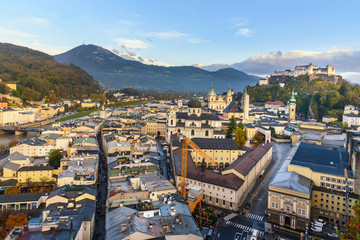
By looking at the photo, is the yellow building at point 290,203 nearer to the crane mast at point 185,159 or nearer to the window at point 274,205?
the window at point 274,205

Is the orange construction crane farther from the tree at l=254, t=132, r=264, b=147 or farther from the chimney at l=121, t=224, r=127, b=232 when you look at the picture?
the tree at l=254, t=132, r=264, b=147

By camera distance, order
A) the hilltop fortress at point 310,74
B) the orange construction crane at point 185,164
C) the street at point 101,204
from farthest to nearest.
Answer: the hilltop fortress at point 310,74, the orange construction crane at point 185,164, the street at point 101,204

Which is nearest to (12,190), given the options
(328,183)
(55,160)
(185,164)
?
(55,160)

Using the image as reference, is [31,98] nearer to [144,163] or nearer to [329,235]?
[144,163]

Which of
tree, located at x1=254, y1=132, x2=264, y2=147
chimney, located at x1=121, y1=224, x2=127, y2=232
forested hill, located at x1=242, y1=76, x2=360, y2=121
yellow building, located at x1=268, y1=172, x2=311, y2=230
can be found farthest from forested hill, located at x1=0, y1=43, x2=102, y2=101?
yellow building, located at x1=268, y1=172, x2=311, y2=230

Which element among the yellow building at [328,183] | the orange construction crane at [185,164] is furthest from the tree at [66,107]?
the yellow building at [328,183]

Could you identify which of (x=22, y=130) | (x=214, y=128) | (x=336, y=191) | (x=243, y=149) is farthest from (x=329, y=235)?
(x=22, y=130)
